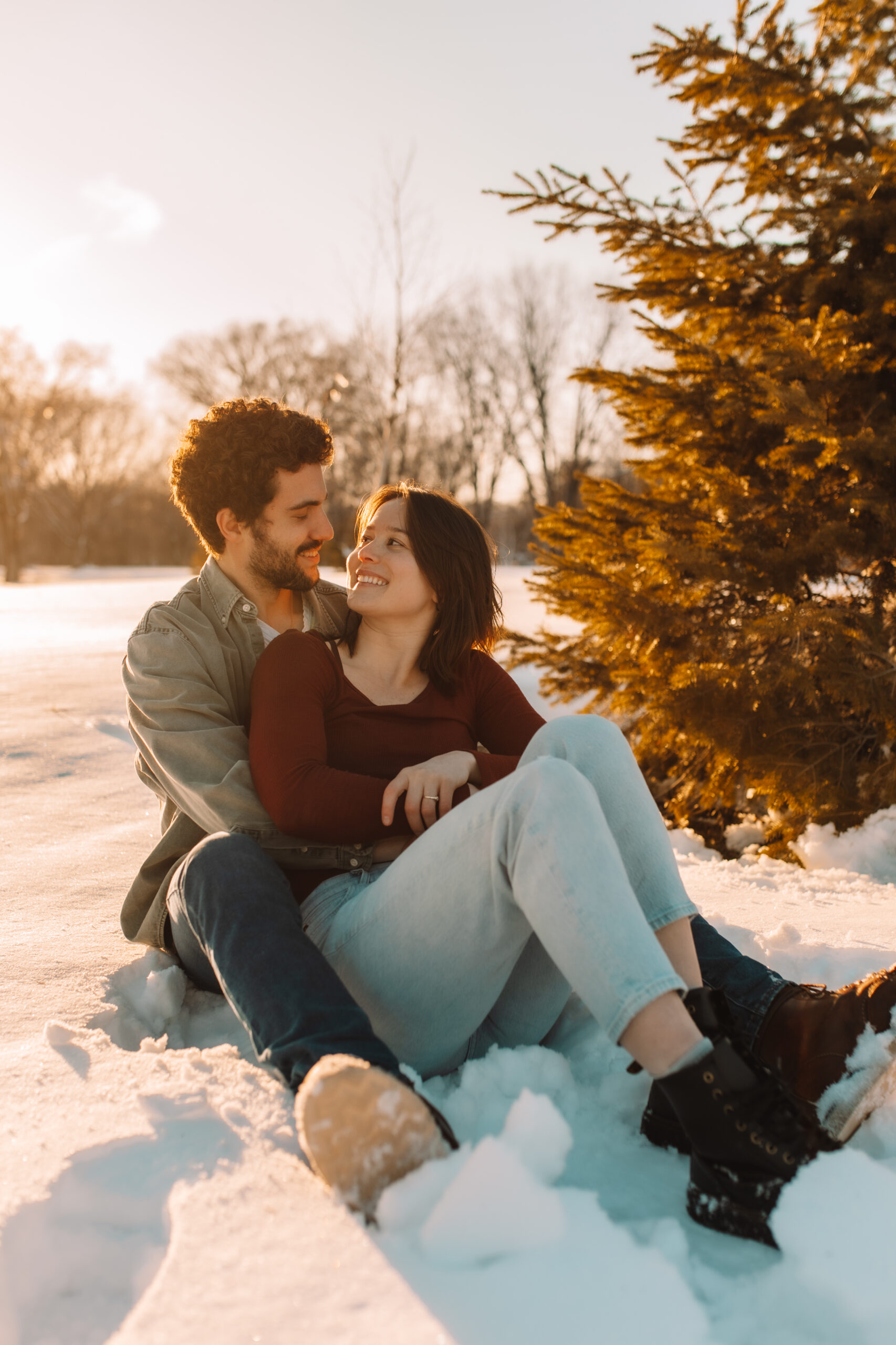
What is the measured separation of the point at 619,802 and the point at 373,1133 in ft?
2.29

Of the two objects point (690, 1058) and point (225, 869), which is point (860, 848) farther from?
point (225, 869)

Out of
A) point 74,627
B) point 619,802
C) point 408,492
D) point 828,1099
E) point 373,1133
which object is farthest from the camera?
point 74,627

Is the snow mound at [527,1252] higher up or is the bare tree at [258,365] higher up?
the bare tree at [258,365]

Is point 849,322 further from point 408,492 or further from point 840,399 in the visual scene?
point 408,492

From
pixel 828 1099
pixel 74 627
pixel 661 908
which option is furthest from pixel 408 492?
pixel 74 627

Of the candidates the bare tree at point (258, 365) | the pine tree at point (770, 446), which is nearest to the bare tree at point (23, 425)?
the bare tree at point (258, 365)

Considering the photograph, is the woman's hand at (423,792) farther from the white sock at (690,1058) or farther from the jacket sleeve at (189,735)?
the white sock at (690,1058)

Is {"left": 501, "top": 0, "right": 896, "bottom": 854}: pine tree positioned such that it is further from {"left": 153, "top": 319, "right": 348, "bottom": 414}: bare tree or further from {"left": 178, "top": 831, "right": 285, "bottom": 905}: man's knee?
→ {"left": 153, "top": 319, "right": 348, "bottom": 414}: bare tree

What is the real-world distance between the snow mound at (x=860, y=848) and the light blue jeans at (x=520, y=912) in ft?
6.08

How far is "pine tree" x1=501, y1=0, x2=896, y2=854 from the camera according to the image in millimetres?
3164

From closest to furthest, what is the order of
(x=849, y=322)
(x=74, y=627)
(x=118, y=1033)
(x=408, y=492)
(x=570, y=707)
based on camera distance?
(x=118, y=1033)
(x=408, y=492)
(x=849, y=322)
(x=570, y=707)
(x=74, y=627)

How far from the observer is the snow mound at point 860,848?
3.03 m

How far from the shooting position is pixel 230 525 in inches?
93.2

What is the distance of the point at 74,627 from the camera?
10445mm
